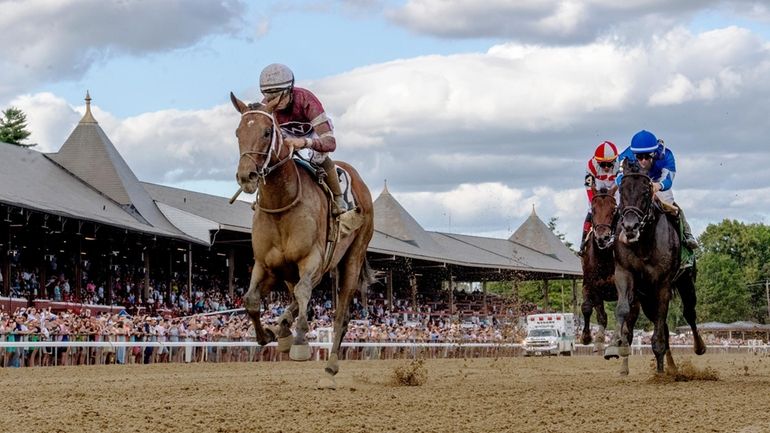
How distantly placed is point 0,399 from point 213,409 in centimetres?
268

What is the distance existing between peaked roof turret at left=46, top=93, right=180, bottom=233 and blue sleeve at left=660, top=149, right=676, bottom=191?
23824 millimetres

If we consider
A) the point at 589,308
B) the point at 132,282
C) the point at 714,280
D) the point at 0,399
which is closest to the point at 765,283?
the point at 714,280

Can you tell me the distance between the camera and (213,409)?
9141mm

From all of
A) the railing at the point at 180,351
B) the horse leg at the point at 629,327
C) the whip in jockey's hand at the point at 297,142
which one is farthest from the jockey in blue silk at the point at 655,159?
the railing at the point at 180,351

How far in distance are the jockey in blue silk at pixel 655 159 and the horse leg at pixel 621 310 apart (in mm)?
1052

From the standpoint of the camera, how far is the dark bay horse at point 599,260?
14.1m

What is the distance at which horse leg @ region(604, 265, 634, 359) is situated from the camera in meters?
13.3

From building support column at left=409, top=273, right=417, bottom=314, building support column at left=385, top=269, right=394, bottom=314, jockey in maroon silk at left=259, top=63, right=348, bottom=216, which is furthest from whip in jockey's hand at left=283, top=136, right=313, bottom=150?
building support column at left=409, top=273, right=417, bottom=314

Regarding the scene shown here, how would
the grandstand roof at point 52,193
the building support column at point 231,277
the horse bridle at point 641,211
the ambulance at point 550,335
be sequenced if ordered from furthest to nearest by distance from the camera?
1. the ambulance at point 550,335
2. the building support column at point 231,277
3. the grandstand roof at point 52,193
4. the horse bridle at point 641,211

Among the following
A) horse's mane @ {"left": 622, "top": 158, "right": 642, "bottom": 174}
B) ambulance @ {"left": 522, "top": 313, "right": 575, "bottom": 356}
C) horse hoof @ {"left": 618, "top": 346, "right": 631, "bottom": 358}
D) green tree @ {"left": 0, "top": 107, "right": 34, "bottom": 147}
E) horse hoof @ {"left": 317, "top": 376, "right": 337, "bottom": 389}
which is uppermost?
green tree @ {"left": 0, "top": 107, "right": 34, "bottom": 147}

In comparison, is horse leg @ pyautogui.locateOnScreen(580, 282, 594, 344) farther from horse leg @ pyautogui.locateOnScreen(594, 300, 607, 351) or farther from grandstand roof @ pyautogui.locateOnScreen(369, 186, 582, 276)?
grandstand roof @ pyautogui.locateOnScreen(369, 186, 582, 276)

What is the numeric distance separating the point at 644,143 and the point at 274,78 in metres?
5.10

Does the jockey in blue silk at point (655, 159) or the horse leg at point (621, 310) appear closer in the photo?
the horse leg at point (621, 310)

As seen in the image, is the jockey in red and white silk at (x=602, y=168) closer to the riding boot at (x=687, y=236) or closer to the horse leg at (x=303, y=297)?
the riding boot at (x=687, y=236)
